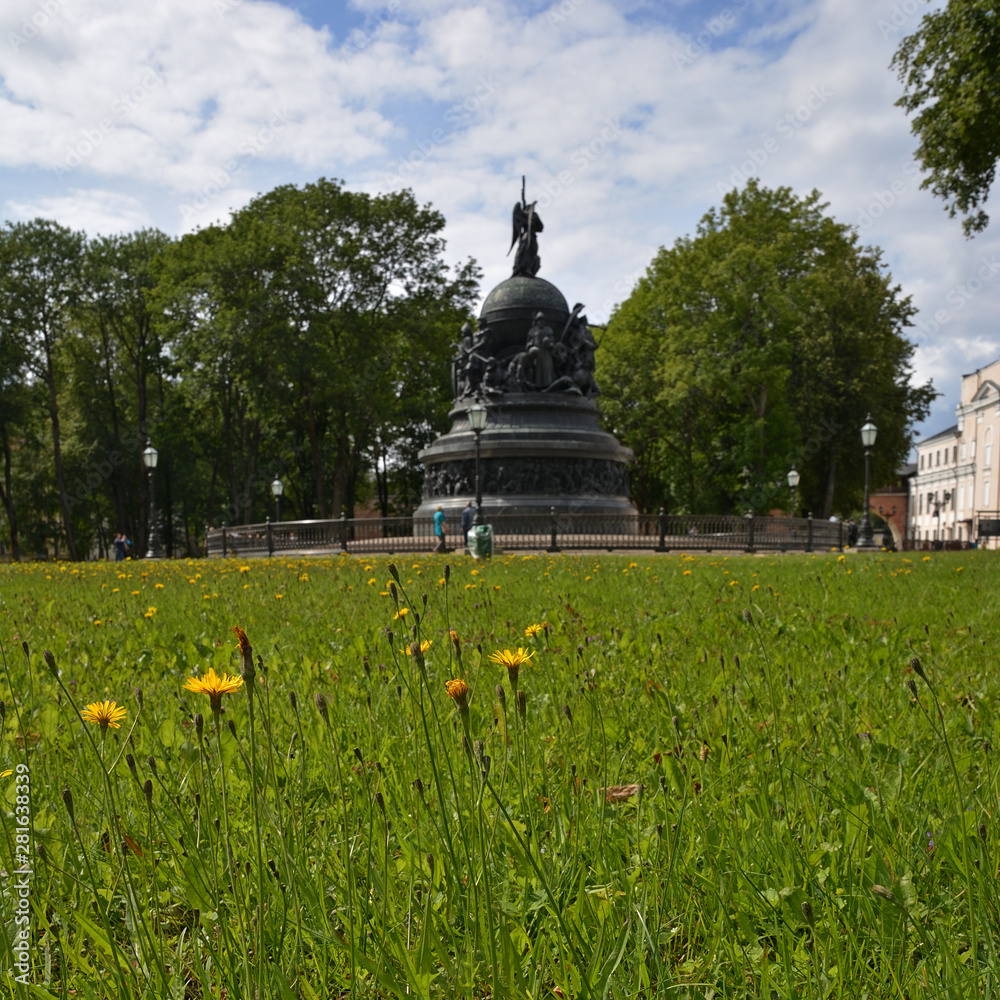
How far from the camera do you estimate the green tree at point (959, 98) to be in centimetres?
1317

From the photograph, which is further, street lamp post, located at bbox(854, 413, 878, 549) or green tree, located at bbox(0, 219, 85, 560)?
green tree, located at bbox(0, 219, 85, 560)

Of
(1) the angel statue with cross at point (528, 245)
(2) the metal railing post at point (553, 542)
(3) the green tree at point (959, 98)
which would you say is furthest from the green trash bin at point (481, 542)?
(1) the angel statue with cross at point (528, 245)

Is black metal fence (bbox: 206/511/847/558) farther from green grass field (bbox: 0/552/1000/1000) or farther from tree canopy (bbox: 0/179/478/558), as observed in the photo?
green grass field (bbox: 0/552/1000/1000)

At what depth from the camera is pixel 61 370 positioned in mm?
43094

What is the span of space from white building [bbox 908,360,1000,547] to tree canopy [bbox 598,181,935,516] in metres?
18.5

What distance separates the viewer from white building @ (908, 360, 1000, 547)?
221ft

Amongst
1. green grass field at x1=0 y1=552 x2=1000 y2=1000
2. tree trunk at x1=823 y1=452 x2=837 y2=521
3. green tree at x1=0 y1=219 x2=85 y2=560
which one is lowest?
green grass field at x1=0 y1=552 x2=1000 y2=1000

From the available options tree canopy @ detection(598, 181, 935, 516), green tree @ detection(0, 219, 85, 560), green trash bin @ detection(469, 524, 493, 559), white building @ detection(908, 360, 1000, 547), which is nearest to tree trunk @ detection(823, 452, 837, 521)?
tree canopy @ detection(598, 181, 935, 516)

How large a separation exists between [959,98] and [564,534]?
14.5m

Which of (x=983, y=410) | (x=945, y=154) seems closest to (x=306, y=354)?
(x=945, y=154)

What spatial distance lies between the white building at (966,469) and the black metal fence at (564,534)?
35082 millimetres

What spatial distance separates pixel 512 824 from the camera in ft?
4.03

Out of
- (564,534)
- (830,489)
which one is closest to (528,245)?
(564,534)

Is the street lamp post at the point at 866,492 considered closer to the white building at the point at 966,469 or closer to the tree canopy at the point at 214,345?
the tree canopy at the point at 214,345
